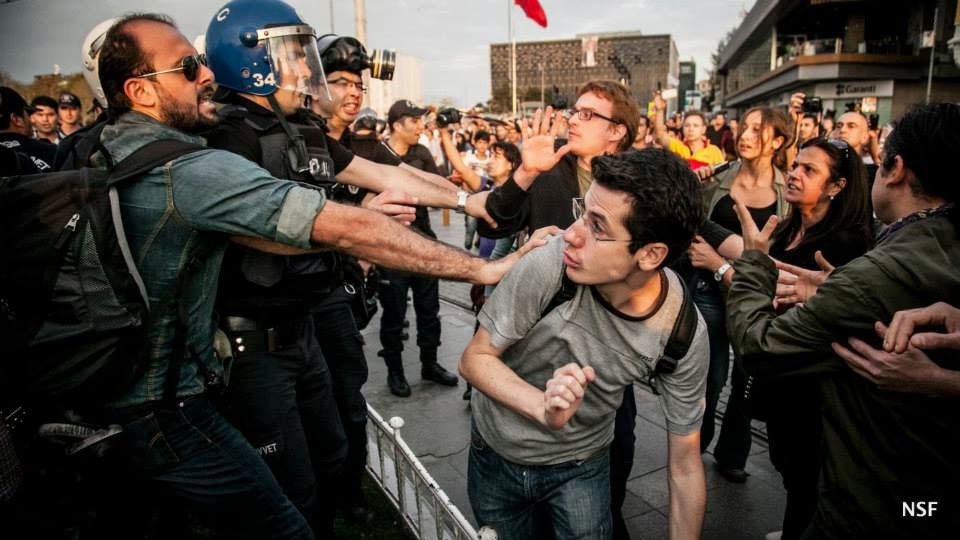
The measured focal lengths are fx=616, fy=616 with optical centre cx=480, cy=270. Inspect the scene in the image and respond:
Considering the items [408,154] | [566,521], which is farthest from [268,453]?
[408,154]

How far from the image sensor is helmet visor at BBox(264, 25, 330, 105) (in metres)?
2.59

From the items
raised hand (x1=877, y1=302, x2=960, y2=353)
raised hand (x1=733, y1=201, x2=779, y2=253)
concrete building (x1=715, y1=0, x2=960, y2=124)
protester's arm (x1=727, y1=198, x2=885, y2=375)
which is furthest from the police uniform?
concrete building (x1=715, y1=0, x2=960, y2=124)

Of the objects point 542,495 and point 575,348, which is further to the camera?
point 542,495

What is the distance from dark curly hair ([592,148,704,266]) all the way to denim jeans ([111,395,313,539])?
1437mm

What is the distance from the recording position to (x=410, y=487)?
3.23m

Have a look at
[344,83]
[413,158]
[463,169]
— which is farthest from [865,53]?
[344,83]

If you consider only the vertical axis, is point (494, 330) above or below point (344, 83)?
below

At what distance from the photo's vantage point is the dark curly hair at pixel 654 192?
72.8 inches

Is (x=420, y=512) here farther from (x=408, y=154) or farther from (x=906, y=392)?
(x=408, y=154)

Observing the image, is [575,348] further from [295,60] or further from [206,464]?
[295,60]

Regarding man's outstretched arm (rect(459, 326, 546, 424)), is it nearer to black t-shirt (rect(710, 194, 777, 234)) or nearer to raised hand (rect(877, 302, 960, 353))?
raised hand (rect(877, 302, 960, 353))

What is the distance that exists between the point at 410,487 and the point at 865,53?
37.4 metres

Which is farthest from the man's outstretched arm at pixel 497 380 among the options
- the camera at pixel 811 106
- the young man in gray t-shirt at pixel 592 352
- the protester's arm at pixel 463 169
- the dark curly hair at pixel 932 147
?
the camera at pixel 811 106

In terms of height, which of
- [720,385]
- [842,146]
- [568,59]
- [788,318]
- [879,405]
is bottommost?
[720,385]
